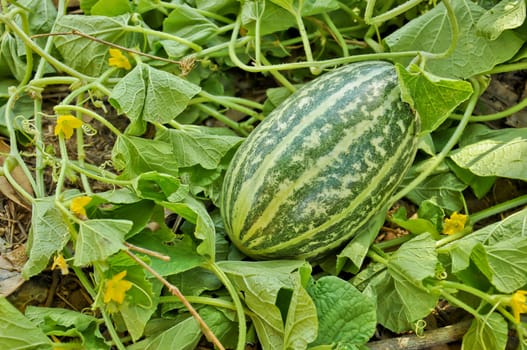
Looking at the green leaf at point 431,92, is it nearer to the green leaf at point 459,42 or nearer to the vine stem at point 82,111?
the green leaf at point 459,42

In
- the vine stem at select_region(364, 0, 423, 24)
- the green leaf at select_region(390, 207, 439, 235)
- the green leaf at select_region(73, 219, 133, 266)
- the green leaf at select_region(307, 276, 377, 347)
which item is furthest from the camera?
the green leaf at select_region(390, 207, 439, 235)

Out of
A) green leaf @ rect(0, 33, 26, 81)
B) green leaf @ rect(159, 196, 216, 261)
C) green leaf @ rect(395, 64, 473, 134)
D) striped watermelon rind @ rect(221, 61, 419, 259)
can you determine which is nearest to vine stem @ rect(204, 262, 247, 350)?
green leaf @ rect(159, 196, 216, 261)

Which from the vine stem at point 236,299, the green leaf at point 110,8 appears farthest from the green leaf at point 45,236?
the green leaf at point 110,8

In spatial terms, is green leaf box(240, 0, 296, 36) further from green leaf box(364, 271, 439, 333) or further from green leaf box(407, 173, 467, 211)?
green leaf box(364, 271, 439, 333)

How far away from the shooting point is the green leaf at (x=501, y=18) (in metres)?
1.39

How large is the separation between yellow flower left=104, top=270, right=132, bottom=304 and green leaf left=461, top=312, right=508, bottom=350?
68 centimetres

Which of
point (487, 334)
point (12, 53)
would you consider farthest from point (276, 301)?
point (12, 53)

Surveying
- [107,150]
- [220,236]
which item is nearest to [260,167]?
[220,236]

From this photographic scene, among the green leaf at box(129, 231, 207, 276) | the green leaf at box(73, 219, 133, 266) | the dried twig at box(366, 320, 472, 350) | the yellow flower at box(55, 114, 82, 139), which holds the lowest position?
the dried twig at box(366, 320, 472, 350)

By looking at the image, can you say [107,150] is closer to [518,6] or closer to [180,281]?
[180,281]

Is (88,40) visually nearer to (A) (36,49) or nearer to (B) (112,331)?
(A) (36,49)

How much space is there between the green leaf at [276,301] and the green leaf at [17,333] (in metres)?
0.37

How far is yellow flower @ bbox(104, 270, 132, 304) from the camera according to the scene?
1.16m

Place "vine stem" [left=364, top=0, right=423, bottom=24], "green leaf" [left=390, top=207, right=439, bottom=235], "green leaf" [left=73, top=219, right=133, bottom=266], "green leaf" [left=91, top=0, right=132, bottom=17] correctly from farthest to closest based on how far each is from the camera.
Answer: "green leaf" [left=91, top=0, right=132, bottom=17] → "green leaf" [left=390, top=207, right=439, bottom=235] → "vine stem" [left=364, top=0, right=423, bottom=24] → "green leaf" [left=73, top=219, right=133, bottom=266]
